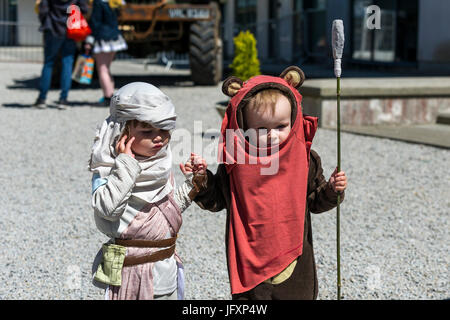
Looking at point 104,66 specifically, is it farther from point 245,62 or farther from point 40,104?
point 245,62

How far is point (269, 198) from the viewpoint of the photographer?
2.28m

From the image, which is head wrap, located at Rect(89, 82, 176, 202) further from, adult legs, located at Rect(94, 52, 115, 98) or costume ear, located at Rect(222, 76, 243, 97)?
adult legs, located at Rect(94, 52, 115, 98)


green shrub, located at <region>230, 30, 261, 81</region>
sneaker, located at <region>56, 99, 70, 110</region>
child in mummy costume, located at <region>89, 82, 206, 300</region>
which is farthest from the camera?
sneaker, located at <region>56, 99, 70, 110</region>

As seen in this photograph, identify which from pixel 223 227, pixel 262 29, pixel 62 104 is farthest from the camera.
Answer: pixel 262 29

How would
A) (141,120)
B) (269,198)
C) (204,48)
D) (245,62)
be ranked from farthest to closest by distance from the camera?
(204,48)
(245,62)
(269,198)
(141,120)

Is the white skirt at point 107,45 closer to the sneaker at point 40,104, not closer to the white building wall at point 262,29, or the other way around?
the sneaker at point 40,104

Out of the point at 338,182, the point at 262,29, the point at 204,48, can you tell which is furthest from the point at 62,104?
the point at 262,29

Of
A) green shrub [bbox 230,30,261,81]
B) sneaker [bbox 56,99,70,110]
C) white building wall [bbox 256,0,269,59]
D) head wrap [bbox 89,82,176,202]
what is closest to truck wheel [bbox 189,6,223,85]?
sneaker [bbox 56,99,70,110]

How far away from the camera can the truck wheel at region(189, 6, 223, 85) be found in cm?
1209

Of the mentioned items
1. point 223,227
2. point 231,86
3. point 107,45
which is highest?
point 107,45

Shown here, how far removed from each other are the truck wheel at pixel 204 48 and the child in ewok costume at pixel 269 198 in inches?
391

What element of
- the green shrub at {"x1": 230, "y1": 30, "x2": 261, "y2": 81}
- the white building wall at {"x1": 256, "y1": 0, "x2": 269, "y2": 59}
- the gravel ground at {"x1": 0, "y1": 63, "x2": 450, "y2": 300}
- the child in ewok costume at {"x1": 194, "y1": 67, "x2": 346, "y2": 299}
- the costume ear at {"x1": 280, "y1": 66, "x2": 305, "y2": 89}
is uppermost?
the white building wall at {"x1": 256, "y1": 0, "x2": 269, "y2": 59}

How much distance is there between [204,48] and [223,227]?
8.09m

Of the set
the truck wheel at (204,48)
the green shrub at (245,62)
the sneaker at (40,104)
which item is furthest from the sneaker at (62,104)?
the truck wheel at (204,48)
